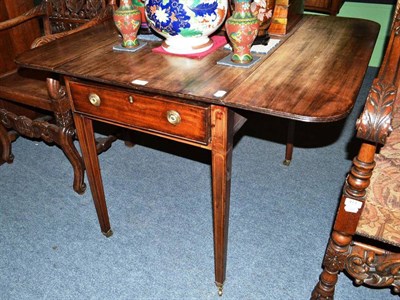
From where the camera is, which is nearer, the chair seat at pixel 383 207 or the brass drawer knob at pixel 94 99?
the chair seat at pixel 383 207

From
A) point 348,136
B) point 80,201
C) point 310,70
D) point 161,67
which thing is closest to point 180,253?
point 80,201

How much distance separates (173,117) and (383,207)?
603 mm

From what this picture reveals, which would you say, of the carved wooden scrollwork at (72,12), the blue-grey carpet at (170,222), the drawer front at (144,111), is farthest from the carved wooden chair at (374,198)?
the carved wooden scrollwork at (72,12)

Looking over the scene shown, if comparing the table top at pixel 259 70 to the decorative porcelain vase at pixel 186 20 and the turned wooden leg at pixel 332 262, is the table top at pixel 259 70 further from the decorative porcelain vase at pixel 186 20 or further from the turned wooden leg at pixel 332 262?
the turned wooden leg at pixel 332 262

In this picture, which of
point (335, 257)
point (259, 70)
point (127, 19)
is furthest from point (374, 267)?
point (127, 19)

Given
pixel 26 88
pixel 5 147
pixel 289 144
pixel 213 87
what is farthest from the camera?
pixel 5 147

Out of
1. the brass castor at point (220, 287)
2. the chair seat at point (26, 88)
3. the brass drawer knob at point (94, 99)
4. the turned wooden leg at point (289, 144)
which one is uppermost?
the brass drawer knob at point (94, 99)

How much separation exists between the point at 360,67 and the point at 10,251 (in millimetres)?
1474

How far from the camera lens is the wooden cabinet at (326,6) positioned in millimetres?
2238

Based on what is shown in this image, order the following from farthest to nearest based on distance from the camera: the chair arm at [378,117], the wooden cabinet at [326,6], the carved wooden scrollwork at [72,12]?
the wooden cabinet at [326,6], the carved wooden scrollwork at [72,12], the chair arm at [378,117]

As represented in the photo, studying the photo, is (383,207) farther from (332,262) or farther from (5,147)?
(5,147)

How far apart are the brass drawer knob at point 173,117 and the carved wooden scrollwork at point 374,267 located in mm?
646

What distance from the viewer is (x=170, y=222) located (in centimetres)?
171

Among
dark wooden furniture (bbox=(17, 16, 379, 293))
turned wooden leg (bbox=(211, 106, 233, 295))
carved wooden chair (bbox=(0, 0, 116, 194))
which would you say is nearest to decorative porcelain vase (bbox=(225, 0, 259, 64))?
dark wooden furniture (bbox=(17, 16, 379, 293))
